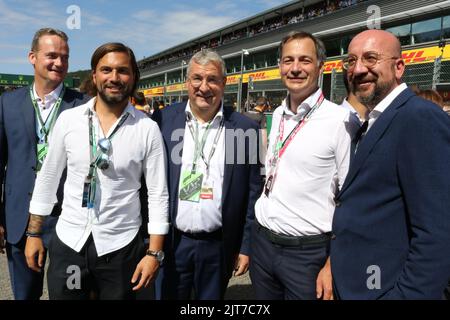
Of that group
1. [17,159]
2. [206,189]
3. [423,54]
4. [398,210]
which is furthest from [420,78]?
[17,159]

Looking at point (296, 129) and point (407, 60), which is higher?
point (407, 60)

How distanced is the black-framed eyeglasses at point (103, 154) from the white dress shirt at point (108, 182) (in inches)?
1.4

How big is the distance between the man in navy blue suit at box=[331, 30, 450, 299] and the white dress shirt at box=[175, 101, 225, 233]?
0.86 meters

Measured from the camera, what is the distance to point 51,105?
107 inches

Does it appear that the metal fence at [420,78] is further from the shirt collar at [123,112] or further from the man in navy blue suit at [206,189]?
the shirt collar at [123,112]

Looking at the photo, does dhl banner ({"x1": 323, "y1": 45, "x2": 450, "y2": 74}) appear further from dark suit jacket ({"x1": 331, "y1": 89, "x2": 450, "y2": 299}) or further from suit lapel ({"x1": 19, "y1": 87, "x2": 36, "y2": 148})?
dark suit jacket ({"x1": 331, "y1": 89, "x2": 450, "y2": 299})

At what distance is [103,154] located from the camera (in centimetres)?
207

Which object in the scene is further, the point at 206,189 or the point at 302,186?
the point at 206,189

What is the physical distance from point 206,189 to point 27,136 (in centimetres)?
136

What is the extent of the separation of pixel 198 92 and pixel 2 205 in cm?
176

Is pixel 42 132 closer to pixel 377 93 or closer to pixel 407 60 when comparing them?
pixel 377 93

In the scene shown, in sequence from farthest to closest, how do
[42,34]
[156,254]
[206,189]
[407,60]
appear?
1. [407,60]
2. [42,34]
3. [206,189]
4. [156,254]

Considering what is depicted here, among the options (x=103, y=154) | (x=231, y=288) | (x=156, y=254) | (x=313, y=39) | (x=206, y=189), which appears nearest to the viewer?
(x=103, y=154)

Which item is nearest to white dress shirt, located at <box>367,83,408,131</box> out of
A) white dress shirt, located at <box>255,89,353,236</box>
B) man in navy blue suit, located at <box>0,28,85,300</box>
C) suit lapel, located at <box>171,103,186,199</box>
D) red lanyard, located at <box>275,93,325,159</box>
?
white dress shirt, located at <box>255,89,353,236</box>
